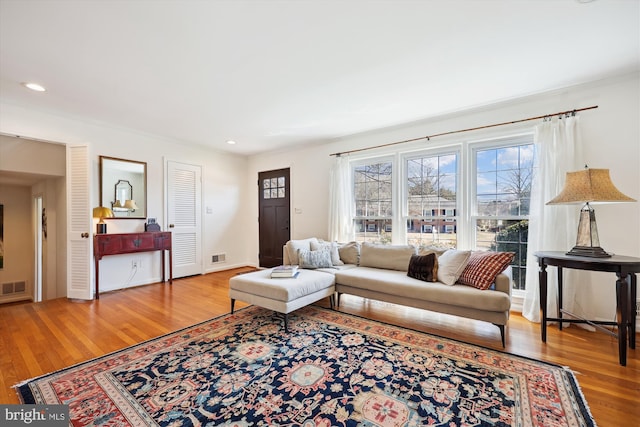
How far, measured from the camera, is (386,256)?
138 inches

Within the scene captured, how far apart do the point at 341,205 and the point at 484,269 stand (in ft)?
7.67

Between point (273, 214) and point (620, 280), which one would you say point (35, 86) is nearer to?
point (273, 214)

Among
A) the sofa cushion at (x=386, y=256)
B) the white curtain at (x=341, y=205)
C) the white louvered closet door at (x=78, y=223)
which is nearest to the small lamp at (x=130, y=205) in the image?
the white louvered closet door at (x=78, y=223)

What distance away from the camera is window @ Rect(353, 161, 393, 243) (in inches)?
165

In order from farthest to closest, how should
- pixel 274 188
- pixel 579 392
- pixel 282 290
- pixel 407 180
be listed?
pixel 274 188 < pixel 407 180 < pixel 282 290 < pixel 579 392

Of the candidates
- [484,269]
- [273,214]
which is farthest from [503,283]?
[273,214]

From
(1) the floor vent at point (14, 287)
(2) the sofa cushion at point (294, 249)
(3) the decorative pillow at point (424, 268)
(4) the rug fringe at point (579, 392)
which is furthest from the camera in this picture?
(1) the floor vent at point (14, 287)

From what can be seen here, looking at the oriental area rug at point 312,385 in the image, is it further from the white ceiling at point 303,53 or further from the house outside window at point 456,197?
the white ceiling at point 303,53

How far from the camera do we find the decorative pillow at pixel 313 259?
3.55 meters

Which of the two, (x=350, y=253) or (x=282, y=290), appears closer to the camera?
(x=282, y=290)

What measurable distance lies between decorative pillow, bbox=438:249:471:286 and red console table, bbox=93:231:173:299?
4.21 metres

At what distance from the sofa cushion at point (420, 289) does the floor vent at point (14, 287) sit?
6661 mm

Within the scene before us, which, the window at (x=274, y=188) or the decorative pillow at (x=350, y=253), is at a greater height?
the window at (x=274, y=188)

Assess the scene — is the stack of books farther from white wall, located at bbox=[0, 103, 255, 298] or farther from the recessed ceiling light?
the recessed ceiling light
